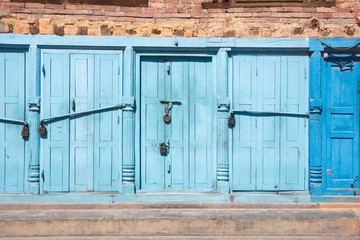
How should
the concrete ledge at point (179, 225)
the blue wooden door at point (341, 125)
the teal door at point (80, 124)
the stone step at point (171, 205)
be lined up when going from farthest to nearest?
the blue wooden door at point (341, 125) < the teal door at point (80, 124) < the stone step at point (171, 205) < the concrete ledge at point (179, 225)

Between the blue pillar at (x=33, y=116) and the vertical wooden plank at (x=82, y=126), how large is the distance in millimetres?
526

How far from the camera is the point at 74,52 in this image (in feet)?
22.6

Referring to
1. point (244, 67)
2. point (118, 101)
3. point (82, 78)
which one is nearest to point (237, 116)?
point (244, 67)

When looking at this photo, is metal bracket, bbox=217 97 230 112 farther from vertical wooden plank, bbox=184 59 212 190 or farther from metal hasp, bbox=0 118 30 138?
metal hasp, bbox=0 118 30 138

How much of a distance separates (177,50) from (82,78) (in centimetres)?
158

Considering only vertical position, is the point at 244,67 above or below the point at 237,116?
above

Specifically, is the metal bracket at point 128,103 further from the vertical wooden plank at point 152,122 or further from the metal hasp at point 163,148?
the metal hasp at point 163,148

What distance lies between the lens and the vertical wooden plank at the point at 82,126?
689 cm

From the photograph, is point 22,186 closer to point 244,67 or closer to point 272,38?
point 244,67

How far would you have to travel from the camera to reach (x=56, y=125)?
271 inches

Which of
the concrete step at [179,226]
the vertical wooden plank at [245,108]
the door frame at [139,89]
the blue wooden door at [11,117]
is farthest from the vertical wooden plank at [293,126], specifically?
the blue wooden door at [11,117]

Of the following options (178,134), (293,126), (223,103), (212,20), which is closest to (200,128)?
(178,134)

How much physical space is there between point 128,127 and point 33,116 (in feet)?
4.92

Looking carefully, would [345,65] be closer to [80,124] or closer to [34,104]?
[80,124]
